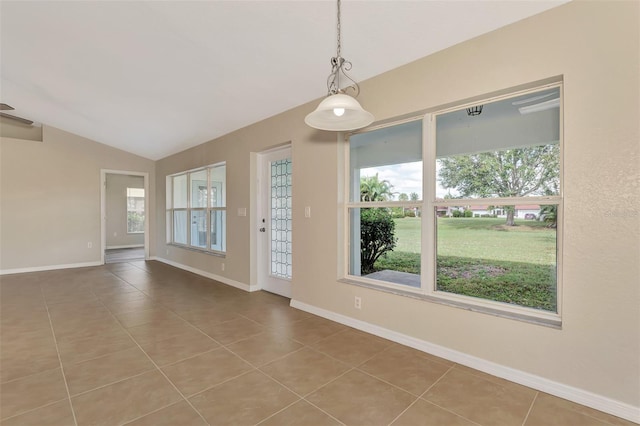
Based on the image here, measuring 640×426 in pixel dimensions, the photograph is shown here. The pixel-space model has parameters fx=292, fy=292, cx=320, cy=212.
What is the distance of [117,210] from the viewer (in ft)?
32.2

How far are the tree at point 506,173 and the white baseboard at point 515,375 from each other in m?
1.10

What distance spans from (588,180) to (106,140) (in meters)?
8.07

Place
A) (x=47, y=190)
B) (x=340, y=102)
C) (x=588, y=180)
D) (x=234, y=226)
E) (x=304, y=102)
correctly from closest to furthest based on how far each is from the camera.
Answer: (x=340, y=102)
(x=588, y=180)
(x=304, y=102)
(x=234, y=226)
(x=47, y=190)

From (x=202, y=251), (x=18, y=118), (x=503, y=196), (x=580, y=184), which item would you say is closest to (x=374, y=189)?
(x=503, y=196)

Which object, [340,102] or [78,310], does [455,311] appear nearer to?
[340,102]

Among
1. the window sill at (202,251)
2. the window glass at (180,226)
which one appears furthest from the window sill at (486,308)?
the window glass at (180,226)

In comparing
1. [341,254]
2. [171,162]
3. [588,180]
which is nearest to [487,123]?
[588,180]

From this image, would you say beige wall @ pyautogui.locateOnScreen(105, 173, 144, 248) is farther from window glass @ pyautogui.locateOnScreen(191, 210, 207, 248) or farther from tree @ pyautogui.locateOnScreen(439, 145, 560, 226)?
tree @ pyautogui.locateOnScreen(439, 145, 560, 226)

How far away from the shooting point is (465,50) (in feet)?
7.50

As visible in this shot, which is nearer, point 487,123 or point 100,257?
point 487,123

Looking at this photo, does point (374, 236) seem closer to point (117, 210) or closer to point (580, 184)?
point (580, 184)

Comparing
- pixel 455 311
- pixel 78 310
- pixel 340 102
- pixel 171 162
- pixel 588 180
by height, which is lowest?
pixel 78 310

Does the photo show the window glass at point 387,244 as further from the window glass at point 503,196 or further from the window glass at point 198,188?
the window glass at point 198,188

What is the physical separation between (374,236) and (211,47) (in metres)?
2.49
